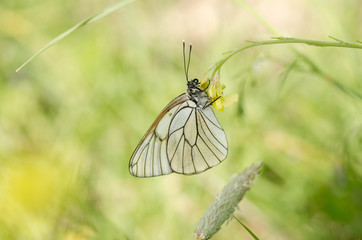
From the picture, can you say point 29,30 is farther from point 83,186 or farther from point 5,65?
point 83,186

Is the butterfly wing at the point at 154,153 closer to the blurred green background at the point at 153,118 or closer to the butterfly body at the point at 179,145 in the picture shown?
the butterfly body at the point at 179,145

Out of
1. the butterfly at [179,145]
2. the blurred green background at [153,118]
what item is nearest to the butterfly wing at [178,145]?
the butterfly at [179,145]

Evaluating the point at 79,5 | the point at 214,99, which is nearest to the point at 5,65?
the point at 79,5

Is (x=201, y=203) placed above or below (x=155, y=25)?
below

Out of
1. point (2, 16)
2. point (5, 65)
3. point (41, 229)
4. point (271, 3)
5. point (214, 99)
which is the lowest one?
point (214, 99)

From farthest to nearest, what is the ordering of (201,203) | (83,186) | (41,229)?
(201,203) < (41,229) < (83,186)

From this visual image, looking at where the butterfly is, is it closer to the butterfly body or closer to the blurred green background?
the butterfly body
